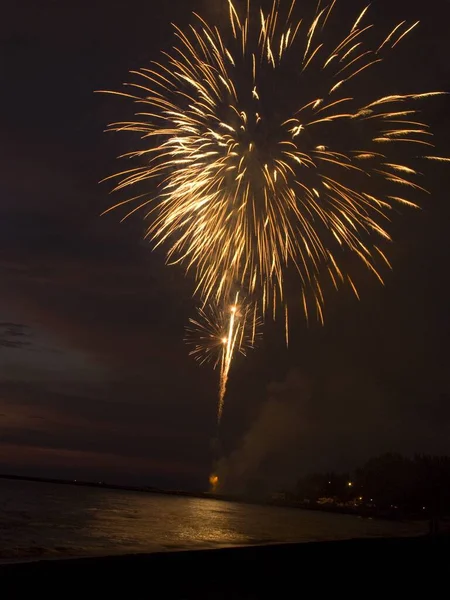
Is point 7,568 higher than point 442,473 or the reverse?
the reverse

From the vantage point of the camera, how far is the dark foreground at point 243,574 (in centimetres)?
889

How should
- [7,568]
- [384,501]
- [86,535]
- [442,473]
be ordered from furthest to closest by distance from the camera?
1. [384,501]
2. [442,473]
3. [86,535]
4. [7,568]

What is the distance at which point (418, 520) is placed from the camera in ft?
431

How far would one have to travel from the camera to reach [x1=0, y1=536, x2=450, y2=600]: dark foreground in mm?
8891

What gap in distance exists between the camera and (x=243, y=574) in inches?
428

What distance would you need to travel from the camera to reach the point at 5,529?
4547 centimetres

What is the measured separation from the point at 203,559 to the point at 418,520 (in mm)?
132971

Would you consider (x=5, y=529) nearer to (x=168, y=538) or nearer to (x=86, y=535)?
(x=86, y=535)

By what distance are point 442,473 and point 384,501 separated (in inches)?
1480

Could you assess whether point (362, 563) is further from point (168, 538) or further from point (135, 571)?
point (168, 538)

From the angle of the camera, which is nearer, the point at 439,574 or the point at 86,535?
the point at 439,574

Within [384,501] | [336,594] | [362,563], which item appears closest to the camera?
[336,594]

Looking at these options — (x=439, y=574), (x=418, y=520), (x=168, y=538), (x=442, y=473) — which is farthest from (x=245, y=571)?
(x=418, y=520)

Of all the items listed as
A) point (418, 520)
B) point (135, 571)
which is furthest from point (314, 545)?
point (418, 520)
